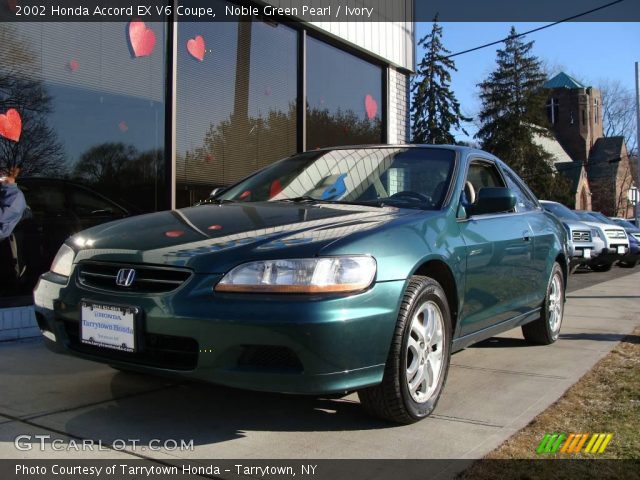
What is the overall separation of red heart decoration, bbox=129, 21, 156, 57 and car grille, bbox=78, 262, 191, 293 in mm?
4084

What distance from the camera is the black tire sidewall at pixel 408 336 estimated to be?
10.2 feet

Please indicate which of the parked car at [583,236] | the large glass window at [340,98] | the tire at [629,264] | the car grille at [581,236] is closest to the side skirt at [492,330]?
the large glass window at [340,98]

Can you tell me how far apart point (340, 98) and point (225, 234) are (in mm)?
7381

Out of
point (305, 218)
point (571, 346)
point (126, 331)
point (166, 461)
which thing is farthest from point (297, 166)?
point (571, 346)

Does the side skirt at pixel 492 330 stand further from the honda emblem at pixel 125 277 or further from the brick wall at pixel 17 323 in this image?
the brick wall at pixel 17 323

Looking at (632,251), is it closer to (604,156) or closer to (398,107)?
(398,107)

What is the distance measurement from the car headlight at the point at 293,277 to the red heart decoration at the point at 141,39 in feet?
15.2

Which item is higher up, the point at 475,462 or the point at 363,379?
the point at 363,379

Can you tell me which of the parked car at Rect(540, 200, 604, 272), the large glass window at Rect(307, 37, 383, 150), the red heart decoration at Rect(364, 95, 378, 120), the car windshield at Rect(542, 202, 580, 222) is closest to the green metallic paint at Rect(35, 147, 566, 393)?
the large glass window at Rect(307, 37, 383, 150)

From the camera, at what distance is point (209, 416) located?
11.1ft

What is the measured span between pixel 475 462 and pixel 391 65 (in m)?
9.48

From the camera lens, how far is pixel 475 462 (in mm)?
2857

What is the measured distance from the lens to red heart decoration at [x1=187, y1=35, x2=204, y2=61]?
7.30m

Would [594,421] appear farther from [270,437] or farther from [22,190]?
[22,190]
